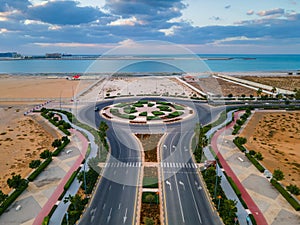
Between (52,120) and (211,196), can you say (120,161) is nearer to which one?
(211,196)

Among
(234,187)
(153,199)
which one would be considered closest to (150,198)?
(153,199)

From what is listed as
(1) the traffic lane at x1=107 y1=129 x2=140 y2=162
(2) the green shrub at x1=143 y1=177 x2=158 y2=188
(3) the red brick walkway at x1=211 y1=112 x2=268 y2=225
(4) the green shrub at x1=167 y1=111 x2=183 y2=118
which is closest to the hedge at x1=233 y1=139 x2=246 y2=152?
(3) the red brick walkway at x1=211 y1=112 x2=268 y2=225

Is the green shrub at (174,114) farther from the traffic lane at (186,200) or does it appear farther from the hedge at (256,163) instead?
the traffic lane at (186,200)

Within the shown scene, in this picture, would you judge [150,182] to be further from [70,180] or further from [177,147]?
[177,147]

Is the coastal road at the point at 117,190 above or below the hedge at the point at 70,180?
below

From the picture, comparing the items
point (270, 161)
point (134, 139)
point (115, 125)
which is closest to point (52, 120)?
point (115, 125)

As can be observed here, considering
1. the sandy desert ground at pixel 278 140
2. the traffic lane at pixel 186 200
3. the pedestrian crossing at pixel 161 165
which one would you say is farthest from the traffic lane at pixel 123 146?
the sandy desert ground at pixel 278 140
